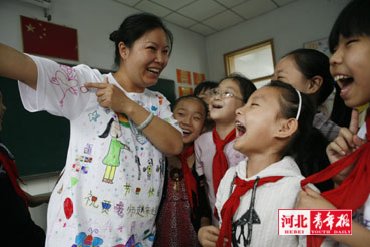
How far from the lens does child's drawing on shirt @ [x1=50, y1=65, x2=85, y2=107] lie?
0.79 m

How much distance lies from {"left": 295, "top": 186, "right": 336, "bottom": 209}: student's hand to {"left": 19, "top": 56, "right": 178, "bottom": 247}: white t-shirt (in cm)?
56

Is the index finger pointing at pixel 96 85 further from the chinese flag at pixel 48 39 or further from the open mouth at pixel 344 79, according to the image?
the chinese flag at pixel 48 39

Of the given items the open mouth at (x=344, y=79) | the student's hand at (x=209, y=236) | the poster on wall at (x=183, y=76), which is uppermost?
the poster on wall at (x=183, y=76)

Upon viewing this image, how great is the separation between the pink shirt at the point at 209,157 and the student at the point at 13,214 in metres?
1.09

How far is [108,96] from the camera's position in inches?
34.5

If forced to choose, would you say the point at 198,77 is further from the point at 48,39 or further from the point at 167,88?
Answer: the point at 48,39

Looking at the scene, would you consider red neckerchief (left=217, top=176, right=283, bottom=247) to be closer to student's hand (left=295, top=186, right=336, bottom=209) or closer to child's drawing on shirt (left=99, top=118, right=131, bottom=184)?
student's hand (left=295, top=186, right=336, bottom=209)

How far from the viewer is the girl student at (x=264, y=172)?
2.60ft

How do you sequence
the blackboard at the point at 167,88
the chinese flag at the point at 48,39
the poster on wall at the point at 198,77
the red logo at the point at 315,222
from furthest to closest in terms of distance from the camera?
the poster on wall at the point at 198,77, the blackboard at the point at 167,88, the chinese flag at the point at 48,39, the red logo at the point at 315,222

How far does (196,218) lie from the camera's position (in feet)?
4.42

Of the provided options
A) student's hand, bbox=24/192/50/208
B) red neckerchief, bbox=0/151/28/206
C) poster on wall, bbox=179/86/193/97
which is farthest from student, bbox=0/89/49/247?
poster on wall, bbox=179/86/193/97

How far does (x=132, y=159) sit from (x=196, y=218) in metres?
0.63

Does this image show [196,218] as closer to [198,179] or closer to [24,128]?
[198,179]

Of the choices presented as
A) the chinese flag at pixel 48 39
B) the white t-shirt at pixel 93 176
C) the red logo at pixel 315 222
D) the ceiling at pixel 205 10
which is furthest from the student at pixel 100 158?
the ceiling at pixel 205 10
